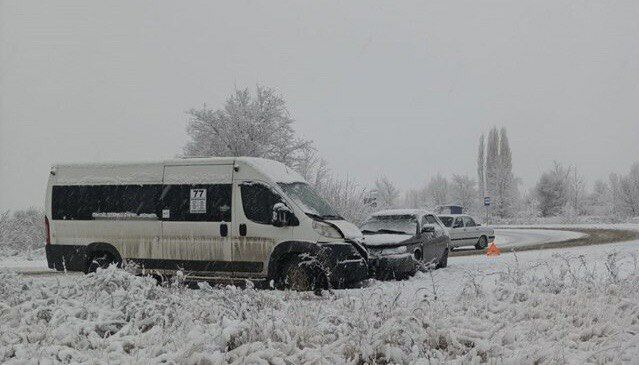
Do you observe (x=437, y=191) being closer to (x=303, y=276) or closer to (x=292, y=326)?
(x=303, y=276)

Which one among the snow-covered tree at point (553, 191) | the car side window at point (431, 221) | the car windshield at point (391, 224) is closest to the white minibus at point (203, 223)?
the car windshield at point (391, 224)

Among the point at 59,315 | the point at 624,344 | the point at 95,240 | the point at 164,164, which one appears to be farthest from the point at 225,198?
the point at 624,344

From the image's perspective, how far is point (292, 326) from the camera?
5797mm

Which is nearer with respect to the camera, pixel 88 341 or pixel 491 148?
pixel 88 341

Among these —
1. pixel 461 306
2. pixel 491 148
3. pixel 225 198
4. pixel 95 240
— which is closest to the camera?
pixel 461 306

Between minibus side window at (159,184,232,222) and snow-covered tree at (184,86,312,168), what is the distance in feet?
62.4

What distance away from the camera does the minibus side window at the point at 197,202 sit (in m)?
10.9

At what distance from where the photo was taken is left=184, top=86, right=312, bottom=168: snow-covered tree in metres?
30.5

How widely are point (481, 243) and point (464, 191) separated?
214 feet

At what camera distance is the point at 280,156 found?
30.9 m

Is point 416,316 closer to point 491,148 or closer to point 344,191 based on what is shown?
point 344,191

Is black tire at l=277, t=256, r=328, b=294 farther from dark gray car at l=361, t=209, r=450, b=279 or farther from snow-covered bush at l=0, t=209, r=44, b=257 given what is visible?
snow-covered bush at l=0, t=209, r=44, b=257

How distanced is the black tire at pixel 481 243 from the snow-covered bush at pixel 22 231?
2384 cm

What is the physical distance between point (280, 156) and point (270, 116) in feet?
7.23
